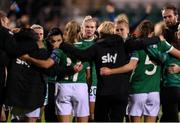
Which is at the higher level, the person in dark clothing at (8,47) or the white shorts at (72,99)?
the person in dark clothing at (8,47)

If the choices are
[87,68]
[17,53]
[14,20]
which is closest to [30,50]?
[17,53]

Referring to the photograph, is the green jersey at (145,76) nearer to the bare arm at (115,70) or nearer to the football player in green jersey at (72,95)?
the bare arm at (115,70)

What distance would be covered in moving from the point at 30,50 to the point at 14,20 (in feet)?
44.6

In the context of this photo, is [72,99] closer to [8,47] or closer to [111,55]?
[111,55]

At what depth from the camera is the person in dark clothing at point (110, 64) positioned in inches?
333

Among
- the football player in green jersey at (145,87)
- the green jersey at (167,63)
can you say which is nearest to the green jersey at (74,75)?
the football player in green jersey at (145,87)

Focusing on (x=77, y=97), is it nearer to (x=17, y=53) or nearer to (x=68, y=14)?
(x=17, y=53)

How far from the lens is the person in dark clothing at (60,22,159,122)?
8453mm

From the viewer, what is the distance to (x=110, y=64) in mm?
8484

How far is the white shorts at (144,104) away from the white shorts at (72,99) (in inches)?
26.8

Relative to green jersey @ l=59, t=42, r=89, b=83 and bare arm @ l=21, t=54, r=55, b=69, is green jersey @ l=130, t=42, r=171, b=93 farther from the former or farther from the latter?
bare arm @ l=21, t=54, r=55, b=69

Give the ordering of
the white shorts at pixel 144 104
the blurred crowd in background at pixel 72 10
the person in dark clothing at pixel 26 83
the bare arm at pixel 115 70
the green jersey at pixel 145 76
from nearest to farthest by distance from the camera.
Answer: the person in dark clothing at pixel 26 83
the bare arm at pixel 115 70
the green jersey at pixel 145 76
the white shorts at pixel 144 104
the blurred crowd in background at pixel 72 10

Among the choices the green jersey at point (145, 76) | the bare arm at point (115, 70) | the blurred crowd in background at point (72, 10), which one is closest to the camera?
the bare arm at point (115, 70)

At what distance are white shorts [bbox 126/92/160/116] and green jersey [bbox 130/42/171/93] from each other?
0.07 m
